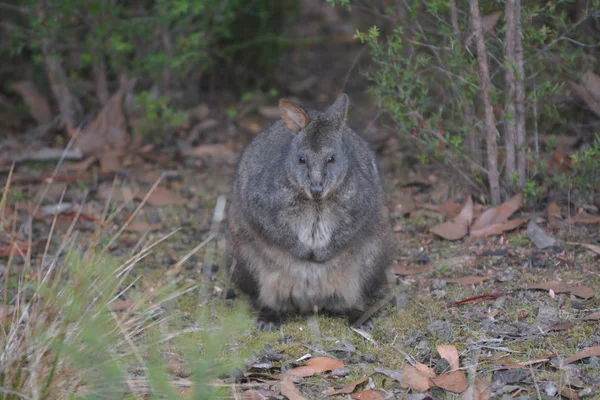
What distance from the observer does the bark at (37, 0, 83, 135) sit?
23.1ft

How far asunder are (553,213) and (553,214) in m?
0.01

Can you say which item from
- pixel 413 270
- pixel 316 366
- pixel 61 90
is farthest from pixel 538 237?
pixel 61 90

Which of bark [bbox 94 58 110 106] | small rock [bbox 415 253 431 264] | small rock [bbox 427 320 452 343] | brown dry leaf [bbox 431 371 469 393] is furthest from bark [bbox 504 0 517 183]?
bark [bbox 94 58 110 106]

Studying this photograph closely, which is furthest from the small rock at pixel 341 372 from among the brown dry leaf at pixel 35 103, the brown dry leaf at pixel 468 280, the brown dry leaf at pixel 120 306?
the brown dry leaf at pixel 35 103

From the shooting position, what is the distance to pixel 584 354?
3939 millimetres

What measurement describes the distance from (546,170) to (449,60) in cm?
99

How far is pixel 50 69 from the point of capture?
729cm

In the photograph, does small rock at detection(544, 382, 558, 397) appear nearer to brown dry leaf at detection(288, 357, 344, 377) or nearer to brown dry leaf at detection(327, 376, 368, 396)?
brown dry leaf at detection(327, 376, 368, 396)

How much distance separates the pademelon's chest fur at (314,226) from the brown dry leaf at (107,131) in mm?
3194

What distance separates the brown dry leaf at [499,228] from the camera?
5418 mm

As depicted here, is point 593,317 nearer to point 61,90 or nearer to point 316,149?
point 316,149

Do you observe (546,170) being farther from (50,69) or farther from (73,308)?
(50,69)

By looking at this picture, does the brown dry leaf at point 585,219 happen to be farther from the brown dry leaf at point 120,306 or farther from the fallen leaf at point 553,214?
the brown dry leaf at point 120,306

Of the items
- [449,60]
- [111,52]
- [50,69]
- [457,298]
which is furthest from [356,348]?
[50,69]
